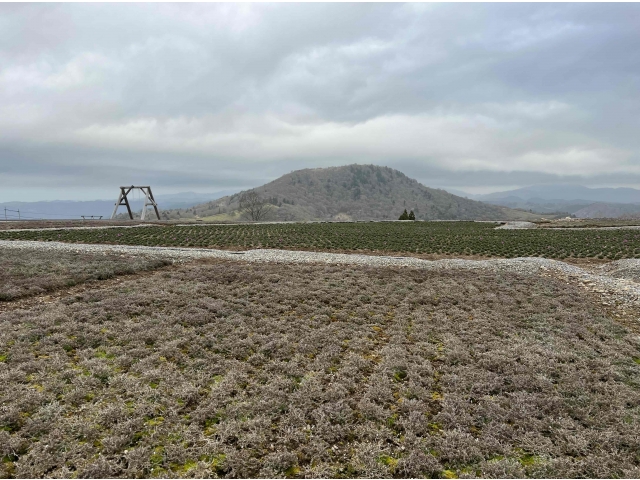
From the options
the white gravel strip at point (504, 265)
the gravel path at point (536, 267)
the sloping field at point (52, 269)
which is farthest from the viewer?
the white gravel strip at point (504, 265)

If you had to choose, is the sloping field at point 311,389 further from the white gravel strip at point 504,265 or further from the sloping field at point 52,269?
the white gravel strip at point 504,265

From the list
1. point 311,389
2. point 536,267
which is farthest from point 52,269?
point 536,267

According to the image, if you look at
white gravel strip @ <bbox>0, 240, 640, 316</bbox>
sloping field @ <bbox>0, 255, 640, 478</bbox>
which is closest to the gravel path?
white gravel strip @ <bbox>0, 240, 640, 316</bbox>

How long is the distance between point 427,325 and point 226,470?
799 centimetres

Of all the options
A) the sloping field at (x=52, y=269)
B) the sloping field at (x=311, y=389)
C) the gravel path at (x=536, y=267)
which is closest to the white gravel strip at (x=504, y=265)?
the gravel path at (x=536, y=267)

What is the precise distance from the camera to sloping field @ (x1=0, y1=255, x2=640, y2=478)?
521 centimetres

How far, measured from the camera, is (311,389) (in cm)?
707

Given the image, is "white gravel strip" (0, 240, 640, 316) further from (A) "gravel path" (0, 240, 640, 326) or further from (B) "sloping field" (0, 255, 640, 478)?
(B) "sloping field" (0, 255, 640, 478)

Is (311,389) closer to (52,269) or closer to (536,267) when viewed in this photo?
(52,269)

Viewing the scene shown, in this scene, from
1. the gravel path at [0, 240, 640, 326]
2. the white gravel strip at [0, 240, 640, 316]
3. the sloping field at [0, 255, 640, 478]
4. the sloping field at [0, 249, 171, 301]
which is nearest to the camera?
the sloping field at [0, 255, 640, 478]

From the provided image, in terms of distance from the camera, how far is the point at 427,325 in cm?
1105

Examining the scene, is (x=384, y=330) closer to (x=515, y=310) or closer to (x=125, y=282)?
(x=515, y=310)

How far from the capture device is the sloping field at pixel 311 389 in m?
5.21

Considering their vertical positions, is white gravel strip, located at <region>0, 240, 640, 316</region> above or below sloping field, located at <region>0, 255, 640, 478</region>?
above
